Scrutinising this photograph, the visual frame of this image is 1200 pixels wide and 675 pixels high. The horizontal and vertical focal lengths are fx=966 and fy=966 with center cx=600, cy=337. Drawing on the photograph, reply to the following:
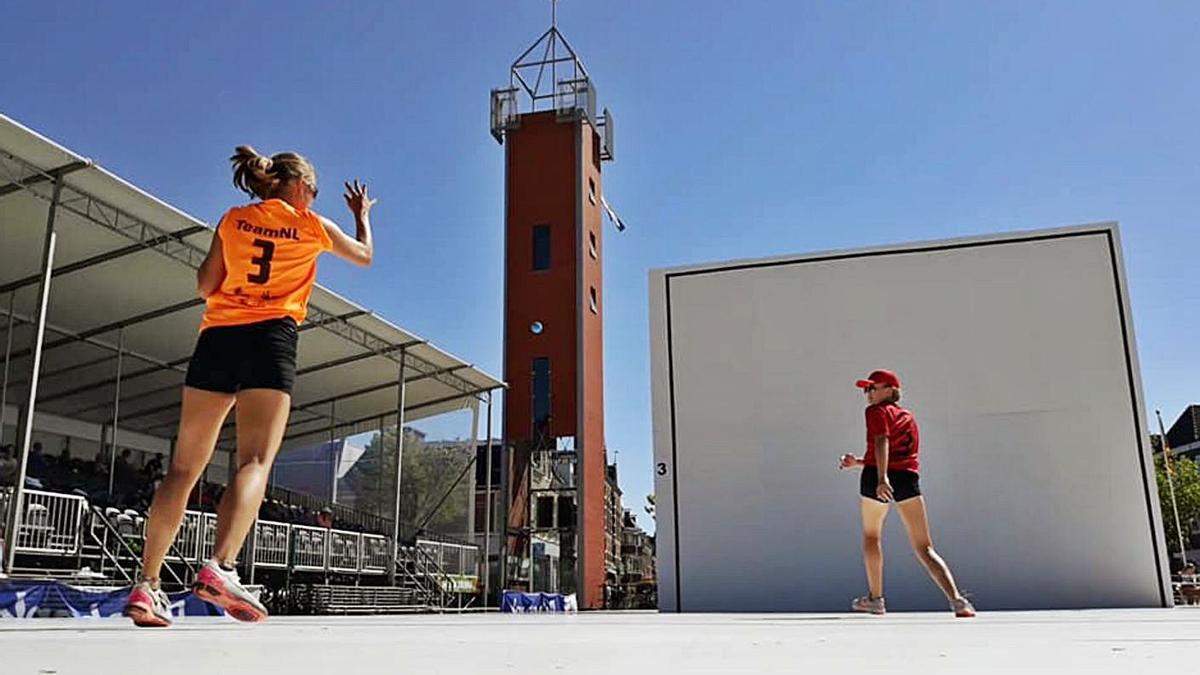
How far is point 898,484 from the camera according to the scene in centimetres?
543

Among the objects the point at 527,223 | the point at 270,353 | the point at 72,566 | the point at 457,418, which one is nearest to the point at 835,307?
the point at 270,353

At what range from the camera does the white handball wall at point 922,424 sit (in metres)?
8.41

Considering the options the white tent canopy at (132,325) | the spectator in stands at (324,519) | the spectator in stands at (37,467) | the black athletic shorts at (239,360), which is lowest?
the black athletic shorts at (239,360)

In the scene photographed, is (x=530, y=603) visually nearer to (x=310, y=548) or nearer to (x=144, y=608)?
(x=310, y=548)

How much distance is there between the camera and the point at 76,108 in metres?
12.2

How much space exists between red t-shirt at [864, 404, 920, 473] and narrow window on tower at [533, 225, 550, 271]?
17.7m

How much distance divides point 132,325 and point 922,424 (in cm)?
1133

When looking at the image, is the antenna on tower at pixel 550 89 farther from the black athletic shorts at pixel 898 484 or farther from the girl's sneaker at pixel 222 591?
the girl's sneaker at pixel 222 591

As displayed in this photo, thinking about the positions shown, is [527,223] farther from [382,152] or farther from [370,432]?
[382,152]

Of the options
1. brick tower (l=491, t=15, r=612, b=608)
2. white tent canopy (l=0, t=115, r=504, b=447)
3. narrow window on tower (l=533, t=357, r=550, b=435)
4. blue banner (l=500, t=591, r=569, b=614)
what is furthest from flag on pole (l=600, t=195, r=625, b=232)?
blue banner (l=500, t=591, r=569, b=614)

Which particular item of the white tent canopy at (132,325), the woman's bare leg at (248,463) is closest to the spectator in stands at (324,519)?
the white tent canopy at (132,325)

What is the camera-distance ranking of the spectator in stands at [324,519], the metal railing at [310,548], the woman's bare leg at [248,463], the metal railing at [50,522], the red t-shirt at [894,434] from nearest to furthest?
1. the woman's bare leg at [248,463]
2. the red t-shirt at [894,434]
3. the metal railing at [50,522]
4. the metal railing at [310,548]
5. the spectator in stands at [324,519]

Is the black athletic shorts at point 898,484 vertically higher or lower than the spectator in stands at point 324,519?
lower

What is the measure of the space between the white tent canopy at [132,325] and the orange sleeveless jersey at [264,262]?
6531 millimetres
